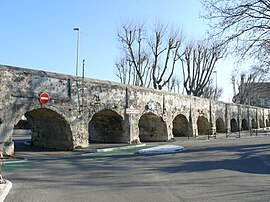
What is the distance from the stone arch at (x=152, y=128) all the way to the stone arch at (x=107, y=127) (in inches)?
147

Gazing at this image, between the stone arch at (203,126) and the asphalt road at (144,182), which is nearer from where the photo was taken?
the asphalt road at (144,182)

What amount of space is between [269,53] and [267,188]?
11.6 m

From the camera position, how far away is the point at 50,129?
61.9 ft

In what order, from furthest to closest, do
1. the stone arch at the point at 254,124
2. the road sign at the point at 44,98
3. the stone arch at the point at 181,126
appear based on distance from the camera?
the stone arch at the point at 254,124
the stone arch at the point at 181,126
the road sign at the point at 44,98

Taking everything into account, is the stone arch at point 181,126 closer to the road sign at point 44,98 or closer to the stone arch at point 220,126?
the stone arch at point 220,126

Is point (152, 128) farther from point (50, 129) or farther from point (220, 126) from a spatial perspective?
point (220, 126)

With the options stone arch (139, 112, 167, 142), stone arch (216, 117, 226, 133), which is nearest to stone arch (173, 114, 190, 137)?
stone arch (139, 112, 167, 142)

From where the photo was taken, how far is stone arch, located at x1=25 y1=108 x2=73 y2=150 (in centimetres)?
1750

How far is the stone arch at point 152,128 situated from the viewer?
26266mm

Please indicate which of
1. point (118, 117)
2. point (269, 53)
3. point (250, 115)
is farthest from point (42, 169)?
point (250, 115)

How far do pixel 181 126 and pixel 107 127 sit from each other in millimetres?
10256

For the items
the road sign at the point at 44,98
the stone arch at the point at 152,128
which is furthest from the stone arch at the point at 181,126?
the road sign at the point at 44,98

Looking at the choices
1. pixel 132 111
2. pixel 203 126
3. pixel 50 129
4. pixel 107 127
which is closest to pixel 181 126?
pixel 203 126

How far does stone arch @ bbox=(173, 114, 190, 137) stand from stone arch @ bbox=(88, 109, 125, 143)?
9.11 meters
